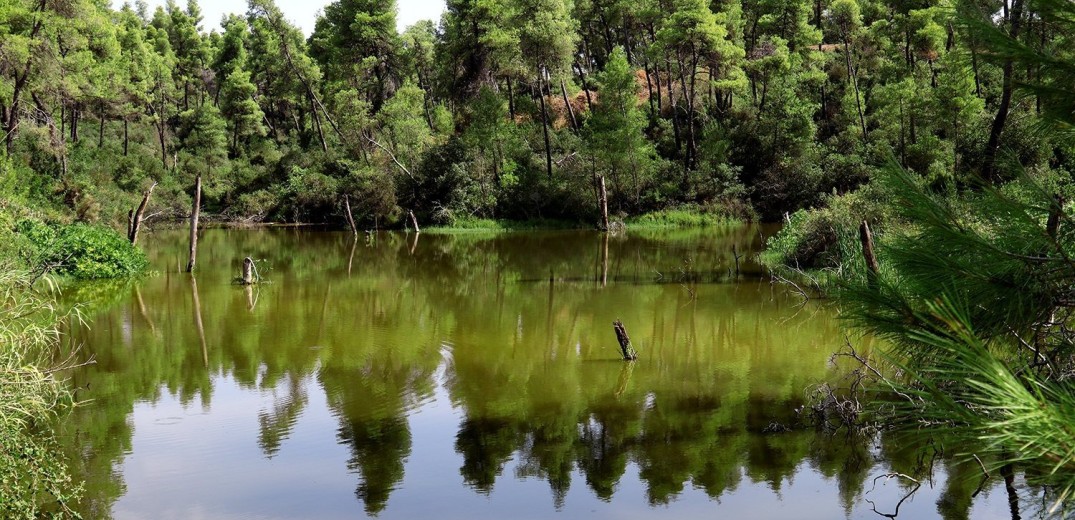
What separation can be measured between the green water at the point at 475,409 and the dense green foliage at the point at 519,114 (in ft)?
55.0

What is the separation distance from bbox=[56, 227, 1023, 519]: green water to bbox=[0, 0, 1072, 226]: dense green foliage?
16.8 meters

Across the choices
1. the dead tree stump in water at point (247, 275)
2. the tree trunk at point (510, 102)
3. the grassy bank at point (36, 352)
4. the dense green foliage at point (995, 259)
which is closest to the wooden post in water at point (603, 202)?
the tree trunk at point (510, 102)

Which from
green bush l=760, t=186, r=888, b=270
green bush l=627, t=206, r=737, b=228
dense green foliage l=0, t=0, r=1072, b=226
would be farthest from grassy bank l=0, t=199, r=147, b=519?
green bush l=627, t=206, r=737, b=228

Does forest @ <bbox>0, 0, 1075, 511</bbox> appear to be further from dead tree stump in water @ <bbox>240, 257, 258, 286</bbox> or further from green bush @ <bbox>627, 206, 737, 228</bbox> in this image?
dead tree stump in water @ <bbox>240, 257, 258, 286</bbox>

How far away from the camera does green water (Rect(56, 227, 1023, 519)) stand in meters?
7.52

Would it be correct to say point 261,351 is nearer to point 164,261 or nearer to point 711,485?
point 711,485

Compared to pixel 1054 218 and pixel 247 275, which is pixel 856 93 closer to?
pixel 247 275

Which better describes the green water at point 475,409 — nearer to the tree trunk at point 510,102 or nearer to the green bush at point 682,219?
the green bush at point 682,219

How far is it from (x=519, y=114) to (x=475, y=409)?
38202 mm

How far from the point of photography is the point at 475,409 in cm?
1023

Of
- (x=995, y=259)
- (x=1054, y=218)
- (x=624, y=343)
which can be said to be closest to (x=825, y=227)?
(x=624, y=343)

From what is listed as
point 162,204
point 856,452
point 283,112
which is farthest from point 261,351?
point 283,112

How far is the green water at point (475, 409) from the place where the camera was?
752 cm

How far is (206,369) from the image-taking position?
40.6ft
